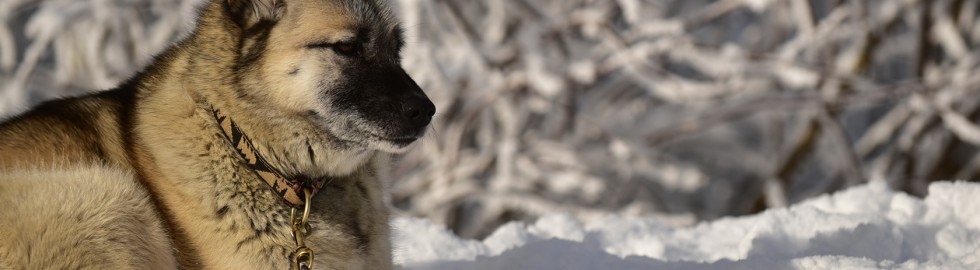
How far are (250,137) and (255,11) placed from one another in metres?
0.37

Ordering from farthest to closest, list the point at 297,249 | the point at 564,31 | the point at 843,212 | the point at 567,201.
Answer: the point at 567,201, the point at 564,31, the point at 843,212, the point at 297,249

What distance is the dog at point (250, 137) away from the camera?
9.49ft

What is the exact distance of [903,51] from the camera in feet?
29.1

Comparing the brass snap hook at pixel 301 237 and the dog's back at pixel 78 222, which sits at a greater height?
the brass snap hook at pixel 301 237

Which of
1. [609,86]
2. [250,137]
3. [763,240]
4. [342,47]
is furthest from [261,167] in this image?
[609,86]

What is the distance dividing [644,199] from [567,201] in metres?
0.97

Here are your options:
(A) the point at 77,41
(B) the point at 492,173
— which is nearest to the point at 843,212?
(B) the point at 492,173

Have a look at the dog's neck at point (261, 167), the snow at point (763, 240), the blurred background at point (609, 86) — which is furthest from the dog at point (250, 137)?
the blurred background at point (609, 86)

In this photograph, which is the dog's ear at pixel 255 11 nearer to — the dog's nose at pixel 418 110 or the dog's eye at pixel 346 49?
the dog's eye at pixel 346 49

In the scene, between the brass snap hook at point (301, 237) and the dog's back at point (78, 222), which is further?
the brass snap hook at point (301, 237)

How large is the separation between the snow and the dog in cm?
62

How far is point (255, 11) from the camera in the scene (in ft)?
10.2

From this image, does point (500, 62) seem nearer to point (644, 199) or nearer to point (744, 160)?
point (644, 199)

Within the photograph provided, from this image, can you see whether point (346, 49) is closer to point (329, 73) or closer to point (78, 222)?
point (329, 73)
